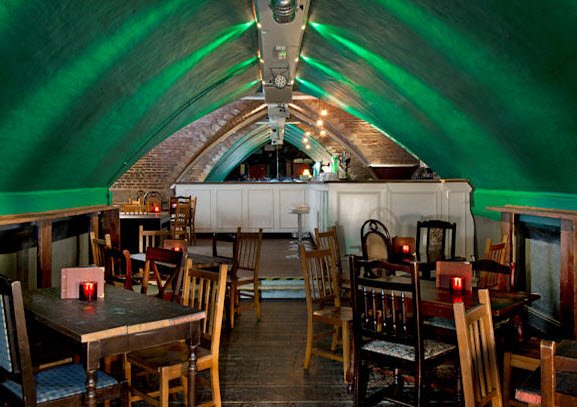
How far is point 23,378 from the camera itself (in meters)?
2.40

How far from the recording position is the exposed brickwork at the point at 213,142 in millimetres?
12938

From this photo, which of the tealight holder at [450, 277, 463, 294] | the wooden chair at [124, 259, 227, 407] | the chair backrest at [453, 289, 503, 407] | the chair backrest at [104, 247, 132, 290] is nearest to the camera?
the chair backrest at [453, 289, 503, 407]

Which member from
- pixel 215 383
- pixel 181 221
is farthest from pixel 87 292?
pixel 181 221

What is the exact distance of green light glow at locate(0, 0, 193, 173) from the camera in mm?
3544

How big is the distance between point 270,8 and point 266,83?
104 inches

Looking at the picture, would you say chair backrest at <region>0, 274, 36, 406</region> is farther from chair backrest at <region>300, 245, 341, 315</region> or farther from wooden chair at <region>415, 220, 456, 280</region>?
wooden chair at <region>415, 220, 456, 280</region>

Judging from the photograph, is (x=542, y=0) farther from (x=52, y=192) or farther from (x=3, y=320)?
(x=52, y=192)

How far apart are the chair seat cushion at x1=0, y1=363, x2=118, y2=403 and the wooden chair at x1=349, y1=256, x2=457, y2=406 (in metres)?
1.46

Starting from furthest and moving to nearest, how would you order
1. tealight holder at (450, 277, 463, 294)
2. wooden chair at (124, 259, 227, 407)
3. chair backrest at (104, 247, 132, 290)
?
chair backrest at (104, 247, 132, 290), tealight holder at (450, 277, 463, 294), wooden chair at (124, 259, 227, 407)

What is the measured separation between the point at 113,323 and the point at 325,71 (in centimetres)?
560

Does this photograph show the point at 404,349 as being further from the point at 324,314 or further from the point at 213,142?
the point at 213,142

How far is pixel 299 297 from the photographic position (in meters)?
6.93

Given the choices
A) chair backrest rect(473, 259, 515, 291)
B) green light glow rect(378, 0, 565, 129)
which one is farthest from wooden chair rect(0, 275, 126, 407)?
green light glow rect(378, 0, 565, 129)

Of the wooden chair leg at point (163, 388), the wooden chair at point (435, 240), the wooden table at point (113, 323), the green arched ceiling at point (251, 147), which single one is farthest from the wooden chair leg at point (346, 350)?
the green arched ceiling at point (251, 147)
